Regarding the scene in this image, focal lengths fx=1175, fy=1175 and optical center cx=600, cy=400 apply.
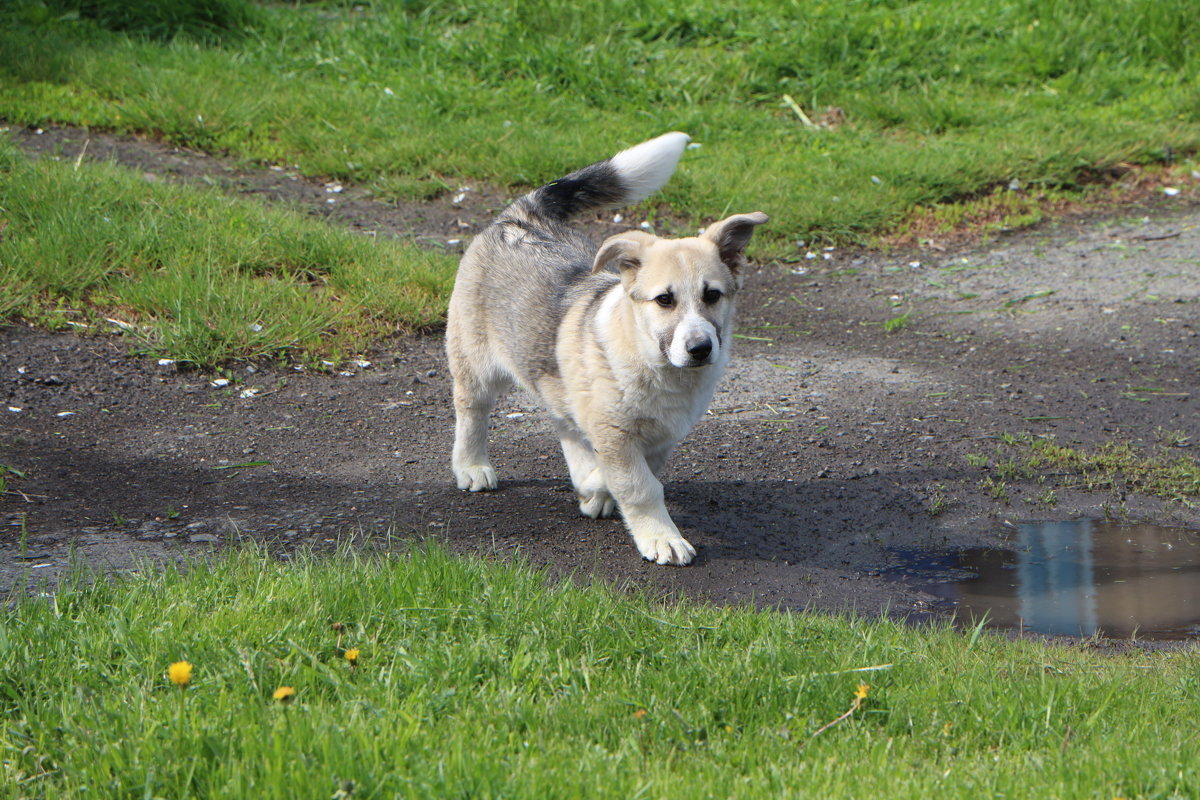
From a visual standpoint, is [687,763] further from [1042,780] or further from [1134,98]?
[1134,98]

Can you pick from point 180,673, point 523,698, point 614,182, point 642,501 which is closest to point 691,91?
point 614,182

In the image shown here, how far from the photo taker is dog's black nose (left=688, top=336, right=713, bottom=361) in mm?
3858

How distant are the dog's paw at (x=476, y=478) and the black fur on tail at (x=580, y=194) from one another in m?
1.17

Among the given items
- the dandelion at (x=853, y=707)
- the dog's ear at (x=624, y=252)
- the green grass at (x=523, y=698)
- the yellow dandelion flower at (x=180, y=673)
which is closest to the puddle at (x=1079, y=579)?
the green grass at (x=523, y=698)

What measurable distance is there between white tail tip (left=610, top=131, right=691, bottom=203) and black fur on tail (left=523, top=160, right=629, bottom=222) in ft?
0.14

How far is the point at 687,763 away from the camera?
261 centimetres

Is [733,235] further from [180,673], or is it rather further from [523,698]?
[180,673]

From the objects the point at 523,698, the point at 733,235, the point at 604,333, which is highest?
the point at 733,235

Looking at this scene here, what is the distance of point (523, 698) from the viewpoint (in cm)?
281

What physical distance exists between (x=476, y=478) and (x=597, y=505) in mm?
548

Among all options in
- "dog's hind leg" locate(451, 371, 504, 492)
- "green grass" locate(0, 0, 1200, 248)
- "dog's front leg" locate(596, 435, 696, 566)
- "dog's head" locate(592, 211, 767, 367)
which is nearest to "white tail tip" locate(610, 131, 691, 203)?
"dog's head" locate(592, 211, 767, 367)

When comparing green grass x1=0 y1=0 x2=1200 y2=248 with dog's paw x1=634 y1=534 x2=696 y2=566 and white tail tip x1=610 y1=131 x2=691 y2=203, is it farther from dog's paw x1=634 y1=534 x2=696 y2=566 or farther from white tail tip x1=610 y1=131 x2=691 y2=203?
dog's paw x1=634 y1=534 x2=696 y2=566

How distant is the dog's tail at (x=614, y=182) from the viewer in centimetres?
482

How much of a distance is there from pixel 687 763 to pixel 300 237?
5114mm
